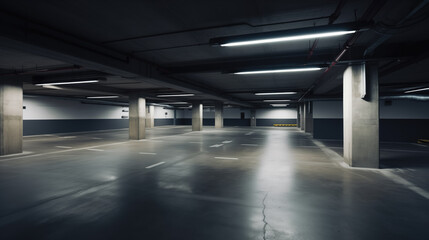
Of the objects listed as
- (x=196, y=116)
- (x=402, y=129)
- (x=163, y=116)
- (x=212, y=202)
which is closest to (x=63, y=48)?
(x=212, y=202)

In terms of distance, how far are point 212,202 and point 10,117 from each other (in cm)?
1118

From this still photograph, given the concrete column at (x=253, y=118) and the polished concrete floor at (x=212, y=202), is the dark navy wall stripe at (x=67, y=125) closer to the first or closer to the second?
the polished concrete floor at (x=212, y=202)

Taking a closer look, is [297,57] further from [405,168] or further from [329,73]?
[405,168]

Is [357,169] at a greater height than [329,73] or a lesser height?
lesser

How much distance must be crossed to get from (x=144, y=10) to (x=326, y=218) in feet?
17.7

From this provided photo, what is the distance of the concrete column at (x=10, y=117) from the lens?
9.18 m

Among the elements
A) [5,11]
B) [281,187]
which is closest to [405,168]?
[281,187]

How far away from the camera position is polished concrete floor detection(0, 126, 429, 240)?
9.95 ft

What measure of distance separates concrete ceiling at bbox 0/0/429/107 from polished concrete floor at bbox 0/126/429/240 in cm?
353

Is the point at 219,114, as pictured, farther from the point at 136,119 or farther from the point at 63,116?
the point at 63,116

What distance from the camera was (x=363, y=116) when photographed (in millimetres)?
6805

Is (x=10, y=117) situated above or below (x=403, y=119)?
above

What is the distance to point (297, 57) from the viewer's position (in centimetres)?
744

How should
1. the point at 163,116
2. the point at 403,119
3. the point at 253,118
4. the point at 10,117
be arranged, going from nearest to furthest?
the point at 10,117 < the point at 403,119 < the point at 253,118 < the point at 163,116
